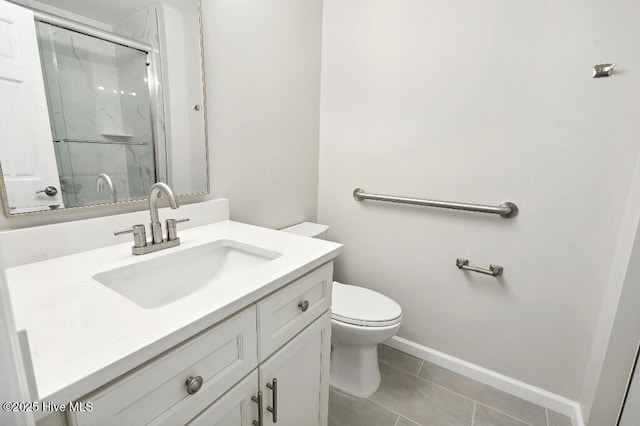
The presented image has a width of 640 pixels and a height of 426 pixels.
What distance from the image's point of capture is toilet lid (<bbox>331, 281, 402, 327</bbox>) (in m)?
1.33

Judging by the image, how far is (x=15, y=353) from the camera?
0.88ft

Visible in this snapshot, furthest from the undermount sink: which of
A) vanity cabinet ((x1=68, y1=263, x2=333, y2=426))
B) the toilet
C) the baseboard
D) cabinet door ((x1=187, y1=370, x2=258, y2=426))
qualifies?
the baseboard

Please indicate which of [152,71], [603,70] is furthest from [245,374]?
[603,70]

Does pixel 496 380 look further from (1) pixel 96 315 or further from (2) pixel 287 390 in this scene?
(1) pixel 96 315

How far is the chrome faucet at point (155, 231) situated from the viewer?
0.86m

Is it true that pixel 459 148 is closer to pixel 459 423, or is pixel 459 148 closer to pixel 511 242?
pixel 511 242

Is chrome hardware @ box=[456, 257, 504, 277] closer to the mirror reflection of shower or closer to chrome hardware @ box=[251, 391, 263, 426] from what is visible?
chrome hardware @ box=[251, 391, 263, 426]

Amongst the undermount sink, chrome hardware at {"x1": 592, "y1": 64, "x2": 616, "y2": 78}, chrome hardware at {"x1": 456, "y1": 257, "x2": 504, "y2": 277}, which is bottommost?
chrome hardware at {"x1": 456, "y1": 257, "x2": 504, "y2": 277}

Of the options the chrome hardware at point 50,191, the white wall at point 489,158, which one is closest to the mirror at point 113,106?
the chrome hardware at point 50,191

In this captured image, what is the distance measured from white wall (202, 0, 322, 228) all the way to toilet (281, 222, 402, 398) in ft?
1.08

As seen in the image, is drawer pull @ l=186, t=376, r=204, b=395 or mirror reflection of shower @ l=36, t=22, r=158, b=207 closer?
drawer pull @ l=186, t=376, r=204, b=395

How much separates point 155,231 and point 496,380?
169cm

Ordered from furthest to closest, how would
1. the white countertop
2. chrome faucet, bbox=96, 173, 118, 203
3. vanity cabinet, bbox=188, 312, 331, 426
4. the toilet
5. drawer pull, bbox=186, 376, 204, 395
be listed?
the toilet, chrome faucet, bbox=96, 173, 118, 203, vanity cabinet, bbox=188, 312, 331, 426, drawer pull, bbox=186, 376, 204, 395, the white countertop

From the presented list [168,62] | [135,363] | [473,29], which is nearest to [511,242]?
[473,29]
